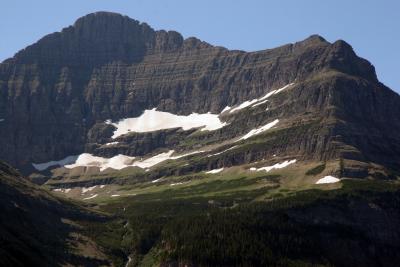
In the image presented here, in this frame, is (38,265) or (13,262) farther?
(38,265)

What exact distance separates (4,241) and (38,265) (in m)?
11.7

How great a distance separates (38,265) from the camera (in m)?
194

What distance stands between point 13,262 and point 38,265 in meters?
15.8

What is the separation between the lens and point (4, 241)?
649 feet

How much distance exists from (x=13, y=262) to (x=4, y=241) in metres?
20.0

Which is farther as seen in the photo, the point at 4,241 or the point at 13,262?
the point at 4,241

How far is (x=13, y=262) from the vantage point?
7057 inches
